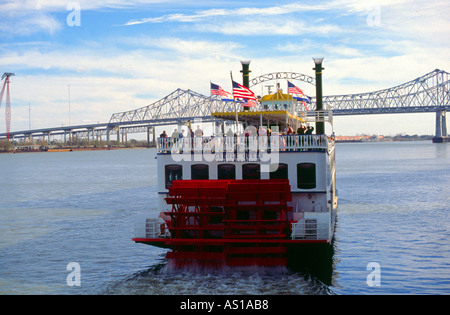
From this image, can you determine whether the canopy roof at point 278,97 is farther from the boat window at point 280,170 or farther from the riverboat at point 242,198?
the boat window at point 280,170

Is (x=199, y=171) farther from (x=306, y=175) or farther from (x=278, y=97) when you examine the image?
(x=278, y=97)

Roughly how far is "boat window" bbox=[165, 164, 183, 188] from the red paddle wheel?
3.06 ft

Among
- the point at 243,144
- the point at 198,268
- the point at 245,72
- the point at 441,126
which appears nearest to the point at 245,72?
the point at 245,72

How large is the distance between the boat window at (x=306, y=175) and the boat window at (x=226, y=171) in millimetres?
2002

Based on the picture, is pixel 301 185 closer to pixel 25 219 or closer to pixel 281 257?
pixel 281 257

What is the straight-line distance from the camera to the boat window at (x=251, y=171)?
52.8 ft

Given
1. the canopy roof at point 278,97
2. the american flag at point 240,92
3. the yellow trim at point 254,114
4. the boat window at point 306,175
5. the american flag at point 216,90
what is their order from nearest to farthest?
the boat window at point 306,175 → the yellow trim at point 254,114 → the american flag at point 240,92 → the american flag at point 216,90 → the canopy roof at point 278,97

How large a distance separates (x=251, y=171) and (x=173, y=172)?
2.44m

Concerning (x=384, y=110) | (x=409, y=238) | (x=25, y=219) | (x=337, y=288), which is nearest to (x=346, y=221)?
(x=409, y=238)

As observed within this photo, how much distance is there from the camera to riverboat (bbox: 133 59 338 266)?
45.5 ft

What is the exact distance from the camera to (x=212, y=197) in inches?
582

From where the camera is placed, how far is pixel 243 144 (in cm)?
1591

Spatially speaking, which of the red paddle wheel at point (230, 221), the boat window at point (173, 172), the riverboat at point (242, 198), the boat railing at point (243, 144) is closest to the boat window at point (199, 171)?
the riverboat at point (242, 198)

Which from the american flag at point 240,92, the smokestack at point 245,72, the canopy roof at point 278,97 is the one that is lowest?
the american flag at point 240,92
